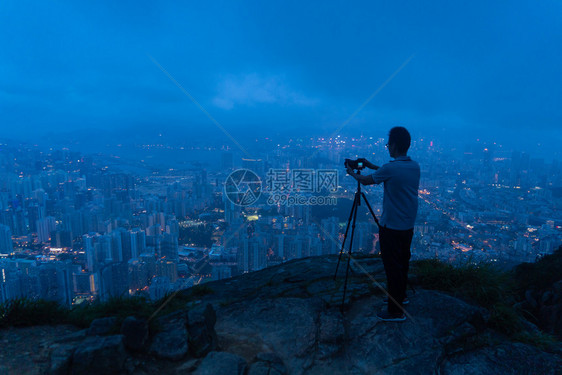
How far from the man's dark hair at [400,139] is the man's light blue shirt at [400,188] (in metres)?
0.09

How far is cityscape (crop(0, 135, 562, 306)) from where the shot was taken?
10.6 meters

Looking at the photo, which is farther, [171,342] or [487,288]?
[487,288]

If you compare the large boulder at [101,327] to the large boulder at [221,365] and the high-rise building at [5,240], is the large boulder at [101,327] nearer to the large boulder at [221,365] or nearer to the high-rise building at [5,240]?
the large boulder at [221,365]

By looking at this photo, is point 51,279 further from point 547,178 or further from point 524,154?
point 524,154

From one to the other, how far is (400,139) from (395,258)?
48.4 inches

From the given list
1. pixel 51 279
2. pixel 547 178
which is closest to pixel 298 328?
pixel 51 279

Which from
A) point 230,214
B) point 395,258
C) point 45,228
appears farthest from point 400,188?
point 45,228

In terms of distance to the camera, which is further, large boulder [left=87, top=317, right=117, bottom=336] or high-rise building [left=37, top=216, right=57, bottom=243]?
high-rise building [left=37, top=216, right=57, bottom=243]

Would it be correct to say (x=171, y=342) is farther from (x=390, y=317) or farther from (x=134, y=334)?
(x=390, y=317)

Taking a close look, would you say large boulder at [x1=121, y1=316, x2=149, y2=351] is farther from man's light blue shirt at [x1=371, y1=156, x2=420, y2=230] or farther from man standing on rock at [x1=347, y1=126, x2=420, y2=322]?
man's light blue shirt at [x1=371, y1=156, x2=420, y2=230]

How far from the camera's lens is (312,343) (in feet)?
8.05

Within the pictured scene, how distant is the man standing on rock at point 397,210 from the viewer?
102 inches

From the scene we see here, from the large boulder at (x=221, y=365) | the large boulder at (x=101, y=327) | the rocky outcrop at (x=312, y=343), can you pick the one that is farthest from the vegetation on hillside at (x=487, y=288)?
the large boulder at (x=101, y=327)

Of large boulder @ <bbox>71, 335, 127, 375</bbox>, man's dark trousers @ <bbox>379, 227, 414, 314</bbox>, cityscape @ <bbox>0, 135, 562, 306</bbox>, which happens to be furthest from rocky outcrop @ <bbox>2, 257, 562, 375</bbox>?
cityscape @ <bbox>0, 135, 562, 306</bbox>
